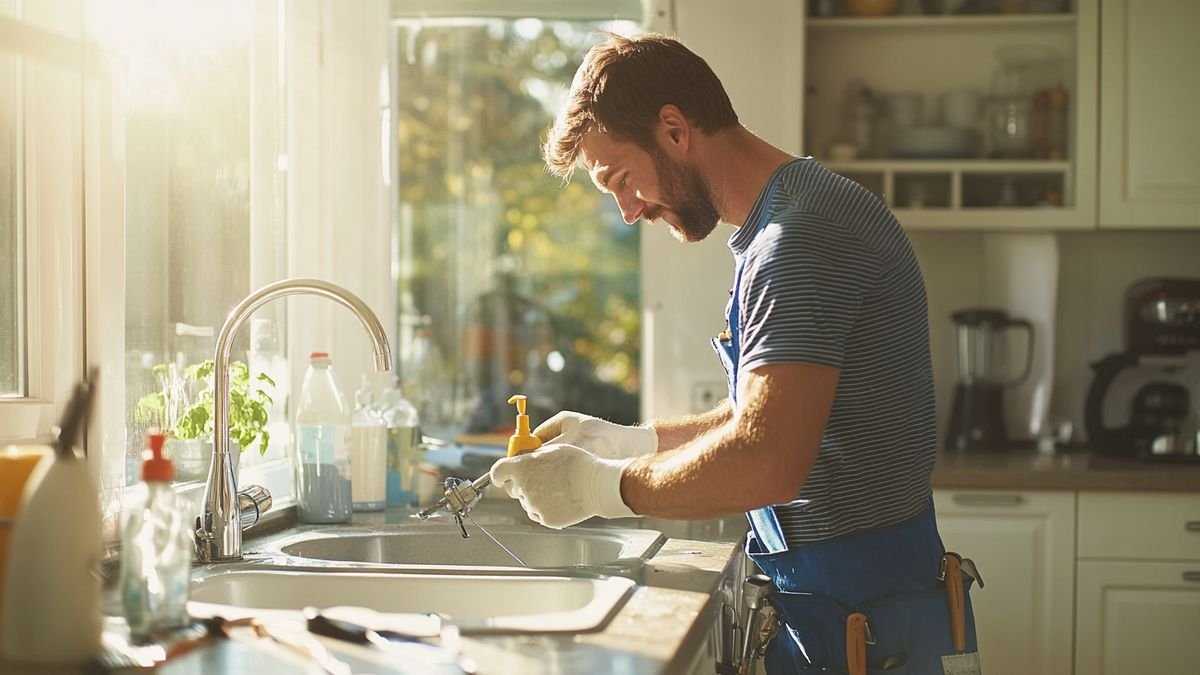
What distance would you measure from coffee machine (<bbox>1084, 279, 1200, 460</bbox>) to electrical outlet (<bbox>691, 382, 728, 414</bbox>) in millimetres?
962

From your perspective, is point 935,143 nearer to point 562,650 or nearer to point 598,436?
point 598,436

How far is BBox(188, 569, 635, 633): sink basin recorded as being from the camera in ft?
5.22

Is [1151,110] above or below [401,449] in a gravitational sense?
above

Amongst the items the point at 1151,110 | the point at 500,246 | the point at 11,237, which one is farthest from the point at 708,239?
the point at 500,246

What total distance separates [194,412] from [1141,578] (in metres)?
2.10

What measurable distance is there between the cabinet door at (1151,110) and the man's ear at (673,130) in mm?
1900

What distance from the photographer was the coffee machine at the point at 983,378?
335 centimetres

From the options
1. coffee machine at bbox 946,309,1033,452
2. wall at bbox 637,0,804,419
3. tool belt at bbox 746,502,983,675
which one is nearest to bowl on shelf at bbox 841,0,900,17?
wall at bbox 637,0,804,419

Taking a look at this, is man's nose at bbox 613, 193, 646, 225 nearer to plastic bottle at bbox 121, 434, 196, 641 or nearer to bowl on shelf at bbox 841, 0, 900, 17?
plastic bottle at bbox 121, 434, 196, 641

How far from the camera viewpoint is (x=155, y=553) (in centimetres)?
127

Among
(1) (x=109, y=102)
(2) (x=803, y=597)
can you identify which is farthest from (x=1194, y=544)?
(1) (x=109, y=102)

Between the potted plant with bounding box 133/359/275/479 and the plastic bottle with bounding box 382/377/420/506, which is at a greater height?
the potted plant with bounding box 133/359/275/479

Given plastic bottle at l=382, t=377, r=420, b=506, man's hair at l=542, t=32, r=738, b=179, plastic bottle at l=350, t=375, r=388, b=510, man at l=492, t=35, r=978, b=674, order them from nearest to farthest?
1. man at l=492, t=35, r=978, b=674
2. man's hair at l=542, t=32, r=738, b=179
3. plastic bottle at l=350, t=375, r=388, b=510
4. plastic bottle at l=382, t=377, r=420, b=506

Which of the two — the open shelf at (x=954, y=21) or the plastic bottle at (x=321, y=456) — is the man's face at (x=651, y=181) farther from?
the open shelf at (x=954, y=21)
